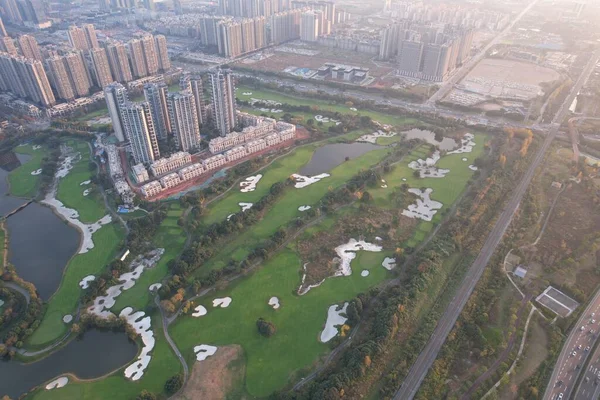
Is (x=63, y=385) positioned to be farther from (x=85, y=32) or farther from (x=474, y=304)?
(x=85, y=32)

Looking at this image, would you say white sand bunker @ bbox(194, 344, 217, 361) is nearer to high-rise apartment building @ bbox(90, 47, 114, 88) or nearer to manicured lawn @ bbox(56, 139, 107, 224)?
manicured lawn @ bbox(56, 139, 107, 224)

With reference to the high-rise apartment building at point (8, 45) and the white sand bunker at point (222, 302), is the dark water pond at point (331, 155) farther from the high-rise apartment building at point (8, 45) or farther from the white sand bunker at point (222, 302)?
the high-rise apartment building at point (8, 45)

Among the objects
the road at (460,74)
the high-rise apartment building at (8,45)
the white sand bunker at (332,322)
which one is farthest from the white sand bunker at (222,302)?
the high-rise apartment building at (8,45)

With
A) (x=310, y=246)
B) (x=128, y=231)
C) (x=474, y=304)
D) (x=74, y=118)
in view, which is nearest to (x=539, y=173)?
(x=474, y=304)

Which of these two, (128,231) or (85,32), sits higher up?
(85,32)

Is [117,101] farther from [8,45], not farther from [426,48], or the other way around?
[426,48]

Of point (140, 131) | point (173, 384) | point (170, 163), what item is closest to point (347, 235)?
point (173, 384)

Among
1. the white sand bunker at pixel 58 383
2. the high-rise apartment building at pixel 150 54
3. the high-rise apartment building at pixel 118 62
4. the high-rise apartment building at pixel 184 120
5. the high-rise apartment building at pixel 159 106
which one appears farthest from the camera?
the high-rise apartment building at pixel 150 54
